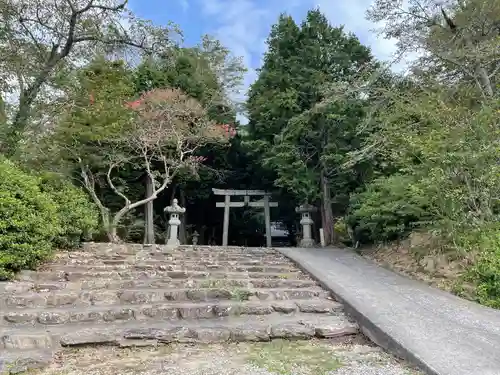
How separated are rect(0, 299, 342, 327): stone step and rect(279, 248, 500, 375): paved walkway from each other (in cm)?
56

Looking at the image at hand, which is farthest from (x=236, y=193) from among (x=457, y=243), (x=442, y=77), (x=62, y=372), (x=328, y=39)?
(x=62, y=372)

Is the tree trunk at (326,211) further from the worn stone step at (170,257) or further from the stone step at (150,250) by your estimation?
the worn stone step at (170,257)

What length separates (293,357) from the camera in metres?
3.30

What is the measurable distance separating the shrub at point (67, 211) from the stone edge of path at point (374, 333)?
4.44 metres

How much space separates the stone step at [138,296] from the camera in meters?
4.33

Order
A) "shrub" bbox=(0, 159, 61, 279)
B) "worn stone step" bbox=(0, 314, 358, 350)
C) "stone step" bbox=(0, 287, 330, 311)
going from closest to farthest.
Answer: "worn stone step" bbox=(0, 314, 358, 350) → "stone step" bbox=(0, 287, 330, 311) → "shrub" bbox=(0, 159, 61, 279)

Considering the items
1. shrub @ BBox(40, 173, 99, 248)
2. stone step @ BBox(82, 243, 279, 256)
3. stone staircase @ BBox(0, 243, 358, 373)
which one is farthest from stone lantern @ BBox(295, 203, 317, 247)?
shrub @ BBox(40, 173, 99, 248)

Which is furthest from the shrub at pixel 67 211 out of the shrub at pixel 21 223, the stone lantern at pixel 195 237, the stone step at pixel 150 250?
the stone lantern at pixel 195 237

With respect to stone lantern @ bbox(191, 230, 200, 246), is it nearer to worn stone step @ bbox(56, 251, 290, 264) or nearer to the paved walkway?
worn stone step @ bbox(56, 251, 290, 264)

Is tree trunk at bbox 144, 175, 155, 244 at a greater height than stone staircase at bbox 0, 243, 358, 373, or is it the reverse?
tree trunk at bbox 144, 175, 155, 244

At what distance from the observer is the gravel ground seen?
9.68 ft

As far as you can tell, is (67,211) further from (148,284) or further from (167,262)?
(148,284)

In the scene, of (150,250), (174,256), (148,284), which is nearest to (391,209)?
(174,256)

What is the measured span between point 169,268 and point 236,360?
3.17m
